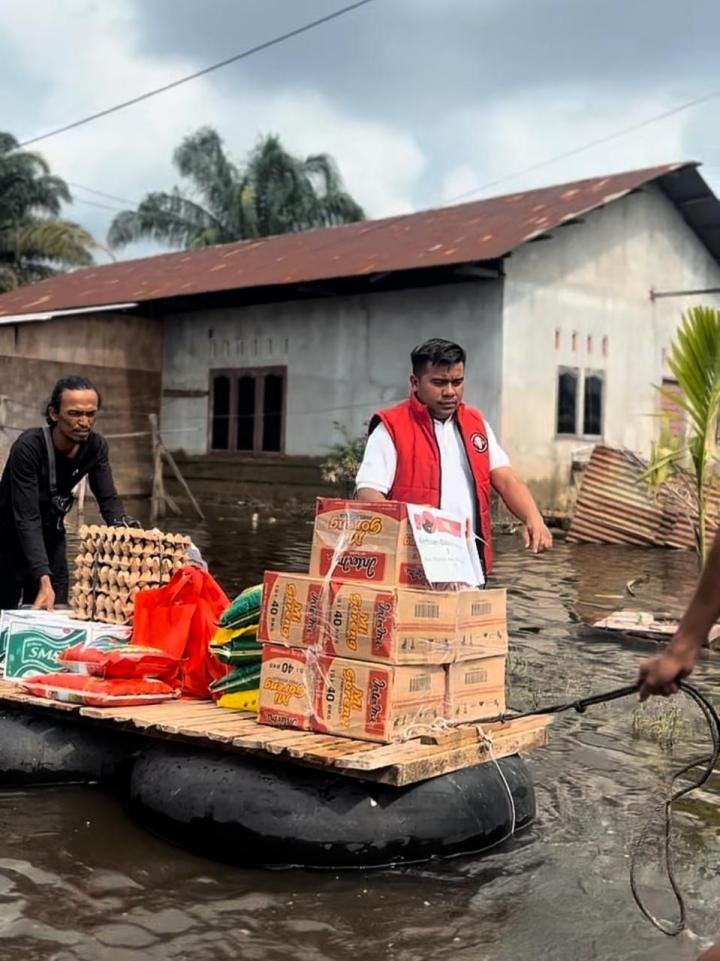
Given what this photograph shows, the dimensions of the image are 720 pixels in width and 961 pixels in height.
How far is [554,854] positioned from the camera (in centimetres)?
450

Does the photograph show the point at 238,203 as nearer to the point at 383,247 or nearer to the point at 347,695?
the point at 383,247

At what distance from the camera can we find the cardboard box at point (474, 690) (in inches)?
183

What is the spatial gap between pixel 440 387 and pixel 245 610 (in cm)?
131

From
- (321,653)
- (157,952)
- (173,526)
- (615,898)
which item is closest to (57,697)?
(321,653)

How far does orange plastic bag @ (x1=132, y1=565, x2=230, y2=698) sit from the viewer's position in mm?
5387

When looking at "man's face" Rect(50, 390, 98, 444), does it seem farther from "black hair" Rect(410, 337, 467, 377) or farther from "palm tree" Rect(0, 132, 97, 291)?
"palm tree" Rect(0, 132, 97, 291)

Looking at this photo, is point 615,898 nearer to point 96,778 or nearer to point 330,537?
point 330,537

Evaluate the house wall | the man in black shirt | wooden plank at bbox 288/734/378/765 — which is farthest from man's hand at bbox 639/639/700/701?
the house wall

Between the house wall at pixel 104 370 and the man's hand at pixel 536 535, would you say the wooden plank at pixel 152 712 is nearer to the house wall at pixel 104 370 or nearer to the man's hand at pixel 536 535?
the man's hand at pixel 536 535

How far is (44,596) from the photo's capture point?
18.8 feet

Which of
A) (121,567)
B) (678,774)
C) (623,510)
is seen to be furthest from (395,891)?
(623,510)

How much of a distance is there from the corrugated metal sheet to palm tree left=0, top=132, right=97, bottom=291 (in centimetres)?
2557

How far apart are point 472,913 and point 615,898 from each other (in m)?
0.54

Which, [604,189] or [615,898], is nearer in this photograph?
[615,898]
